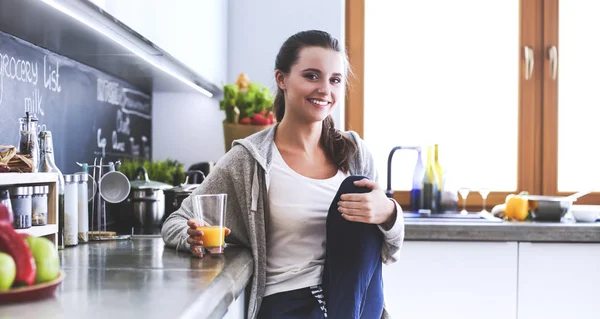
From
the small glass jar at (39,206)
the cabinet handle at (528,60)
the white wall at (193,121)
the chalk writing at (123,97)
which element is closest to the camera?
the small glass jar at (39,206)

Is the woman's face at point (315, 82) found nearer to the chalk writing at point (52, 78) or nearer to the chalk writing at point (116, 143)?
the chalk writing at point (52, 78)

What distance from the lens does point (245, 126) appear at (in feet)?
9.21

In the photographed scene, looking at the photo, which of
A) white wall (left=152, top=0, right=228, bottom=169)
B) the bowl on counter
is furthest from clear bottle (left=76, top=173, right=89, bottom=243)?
the bowl on counter

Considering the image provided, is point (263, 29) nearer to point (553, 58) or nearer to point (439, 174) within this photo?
point (439, 174)

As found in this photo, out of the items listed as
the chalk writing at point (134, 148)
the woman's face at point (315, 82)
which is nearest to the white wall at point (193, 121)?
the chalk writing at point (134, 148)

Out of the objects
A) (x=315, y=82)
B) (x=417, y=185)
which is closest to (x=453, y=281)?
(x=417, y=185)

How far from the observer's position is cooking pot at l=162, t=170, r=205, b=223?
7.35ft

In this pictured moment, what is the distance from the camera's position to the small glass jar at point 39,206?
1446 mm

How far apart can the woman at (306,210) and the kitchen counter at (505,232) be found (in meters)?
0.68

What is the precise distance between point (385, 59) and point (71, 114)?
5.46 ft

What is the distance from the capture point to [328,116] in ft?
6.47

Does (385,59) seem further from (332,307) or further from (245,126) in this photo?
(332,307)

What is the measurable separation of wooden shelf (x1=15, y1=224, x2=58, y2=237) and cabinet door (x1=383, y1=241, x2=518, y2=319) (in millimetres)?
1333

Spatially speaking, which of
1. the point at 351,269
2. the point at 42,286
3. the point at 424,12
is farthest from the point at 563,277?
the point at 42,286
